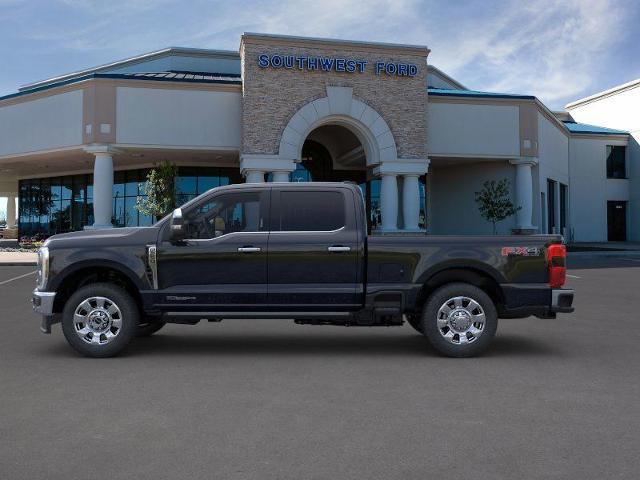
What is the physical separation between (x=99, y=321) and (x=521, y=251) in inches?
203

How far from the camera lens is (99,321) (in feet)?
24.7

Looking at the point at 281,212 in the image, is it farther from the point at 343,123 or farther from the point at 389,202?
the point at 343,123

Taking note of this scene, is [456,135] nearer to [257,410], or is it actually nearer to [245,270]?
[245,270]

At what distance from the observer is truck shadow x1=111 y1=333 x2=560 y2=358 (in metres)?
7.79

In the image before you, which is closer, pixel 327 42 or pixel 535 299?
pixel 535 299

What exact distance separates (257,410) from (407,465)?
162 cm

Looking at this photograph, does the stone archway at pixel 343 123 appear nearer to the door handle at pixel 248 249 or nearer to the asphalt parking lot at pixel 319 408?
the asphalt parking lot at pixel 319 408

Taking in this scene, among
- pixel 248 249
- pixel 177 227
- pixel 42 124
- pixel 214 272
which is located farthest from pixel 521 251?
pixel 42 124

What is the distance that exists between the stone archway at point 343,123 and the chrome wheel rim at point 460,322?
2173 cm

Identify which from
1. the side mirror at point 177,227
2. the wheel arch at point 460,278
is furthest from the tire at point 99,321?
the wheel arch at point 460,278

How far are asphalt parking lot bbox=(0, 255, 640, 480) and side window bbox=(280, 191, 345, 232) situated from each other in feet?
5.16

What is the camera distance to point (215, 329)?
9.79m

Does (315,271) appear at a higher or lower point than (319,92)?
lower

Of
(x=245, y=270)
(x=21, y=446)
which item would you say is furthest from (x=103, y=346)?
(x=21, y=446)
